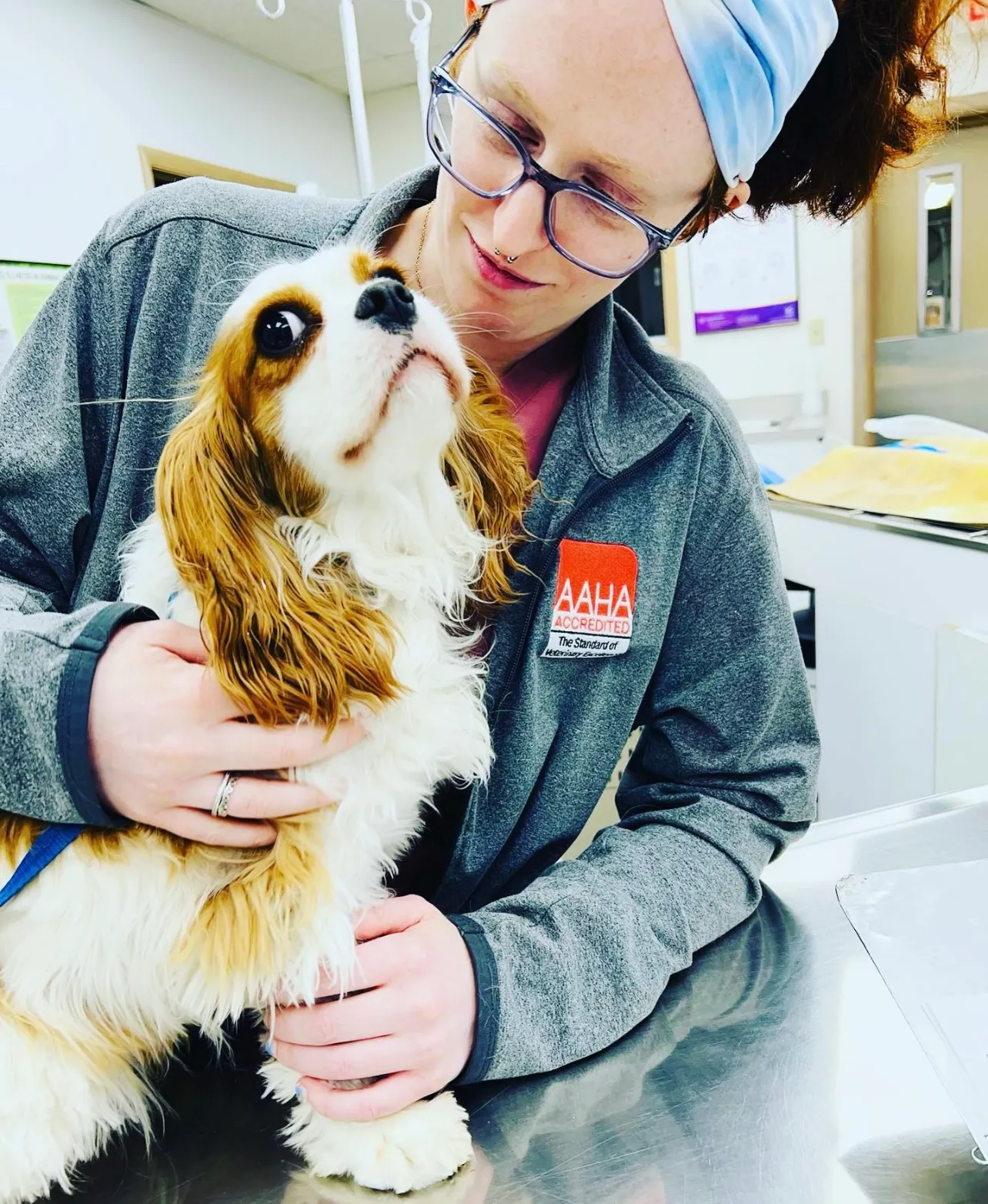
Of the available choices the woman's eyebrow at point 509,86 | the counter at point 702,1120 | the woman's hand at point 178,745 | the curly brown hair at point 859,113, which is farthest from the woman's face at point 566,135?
the counter at point 702,1120

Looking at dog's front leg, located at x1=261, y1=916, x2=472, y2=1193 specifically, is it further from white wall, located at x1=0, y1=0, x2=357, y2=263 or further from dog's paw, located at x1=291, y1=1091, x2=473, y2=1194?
white wall, located at x1=0, y1=0, x2=357, y2=263

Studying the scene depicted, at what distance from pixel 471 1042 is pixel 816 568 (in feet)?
5.75

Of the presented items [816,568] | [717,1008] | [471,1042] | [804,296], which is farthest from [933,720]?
[804,296]

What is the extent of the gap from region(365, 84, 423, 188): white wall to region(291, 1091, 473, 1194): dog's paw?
5.04 m

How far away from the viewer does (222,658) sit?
2.24ft

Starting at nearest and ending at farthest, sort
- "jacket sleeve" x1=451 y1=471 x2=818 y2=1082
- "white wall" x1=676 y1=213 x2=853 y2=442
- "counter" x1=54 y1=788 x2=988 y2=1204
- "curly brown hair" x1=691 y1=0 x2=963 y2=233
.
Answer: "counter" x1=54 y1=788 x2=988 y2=1204, "jacket sleeve" x1=451 y1=471 x2=818 y2=1082, "curly brown hair" x1=691 y1=0 x2=963 y2=233, "white wall" x1=676 y1=213 x2=853 y2=442

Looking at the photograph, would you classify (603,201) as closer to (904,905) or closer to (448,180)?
(448,180)

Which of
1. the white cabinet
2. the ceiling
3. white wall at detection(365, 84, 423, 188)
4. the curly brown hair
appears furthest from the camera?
white wall at detection(365, 84, 423, 188)

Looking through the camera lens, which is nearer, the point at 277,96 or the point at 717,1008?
the point at 717,1008

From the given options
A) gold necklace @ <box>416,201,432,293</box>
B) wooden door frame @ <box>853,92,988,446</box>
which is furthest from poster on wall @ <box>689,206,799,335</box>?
gold necklace @ <box>416,201,432,293</box>

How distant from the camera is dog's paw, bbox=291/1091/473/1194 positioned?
689mm

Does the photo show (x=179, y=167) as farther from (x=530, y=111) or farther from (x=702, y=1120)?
(x=702, y=1120)

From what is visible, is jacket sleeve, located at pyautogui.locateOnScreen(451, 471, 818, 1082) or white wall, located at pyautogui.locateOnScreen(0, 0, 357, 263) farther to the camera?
white wall, located at pyautogui.locateOnScreen(0, 0, 357, 263)

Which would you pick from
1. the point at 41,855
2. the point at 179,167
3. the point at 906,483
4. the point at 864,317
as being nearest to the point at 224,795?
the point at 41,855
